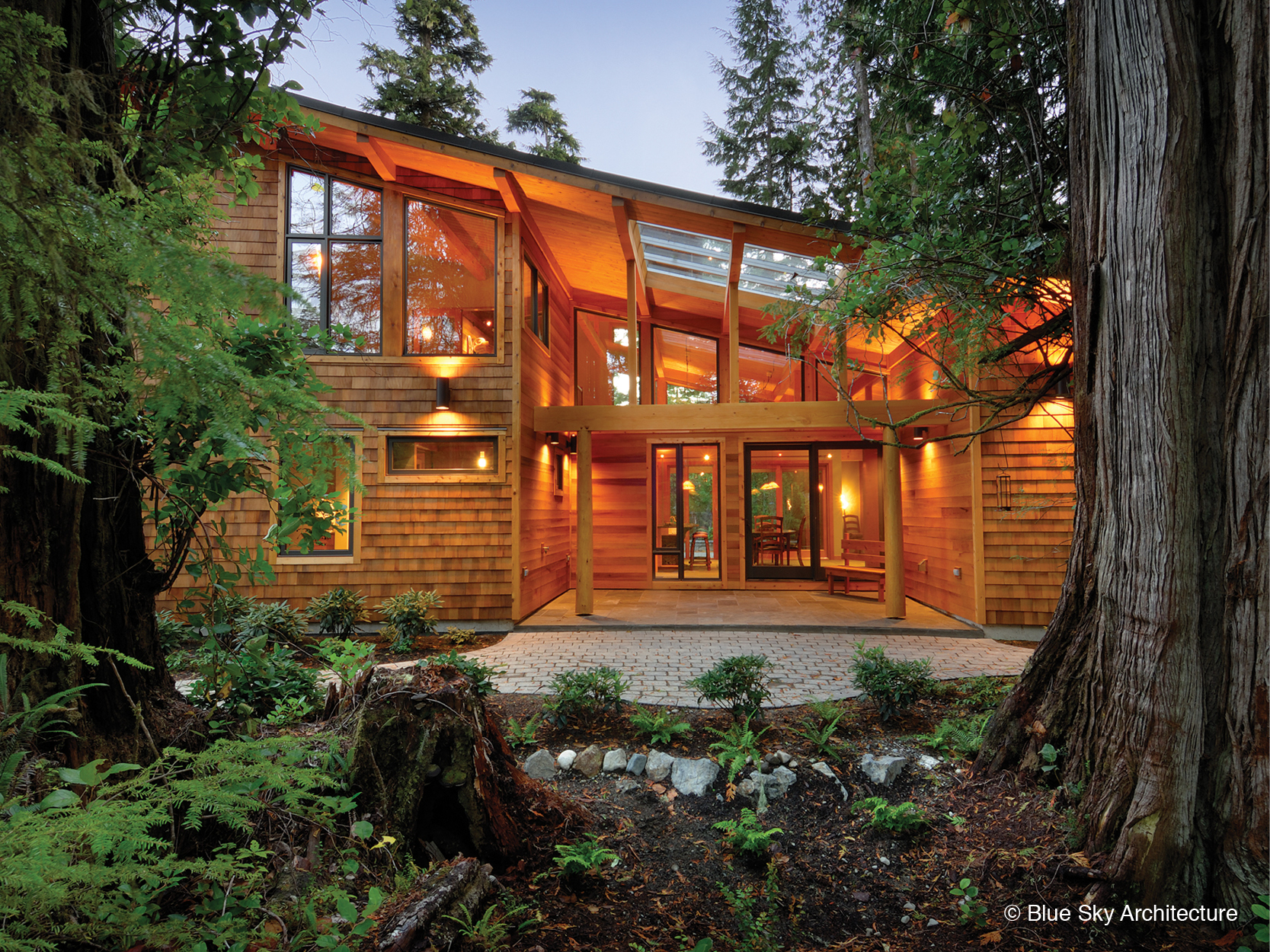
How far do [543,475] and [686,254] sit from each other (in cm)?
369

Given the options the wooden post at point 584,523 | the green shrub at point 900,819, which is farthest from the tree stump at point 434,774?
the wooden post at point 584,523

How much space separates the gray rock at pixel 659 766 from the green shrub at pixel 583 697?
0.56 m

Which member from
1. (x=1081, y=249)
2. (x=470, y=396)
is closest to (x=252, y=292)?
(x=1081, y=249)

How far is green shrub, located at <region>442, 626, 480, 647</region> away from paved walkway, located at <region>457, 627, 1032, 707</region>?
8.6 inches

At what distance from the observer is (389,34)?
2691mm

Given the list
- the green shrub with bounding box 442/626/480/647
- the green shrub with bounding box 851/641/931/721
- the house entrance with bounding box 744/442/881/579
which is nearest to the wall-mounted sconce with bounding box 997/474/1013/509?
the house entrance with bounding box 744/442/881/579

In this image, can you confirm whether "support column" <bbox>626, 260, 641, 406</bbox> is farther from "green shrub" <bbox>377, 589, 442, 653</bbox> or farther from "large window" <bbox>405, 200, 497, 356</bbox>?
"green shrub" <bbox>377, 589, 442, 653</bbox>

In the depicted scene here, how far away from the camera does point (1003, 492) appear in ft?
23.2

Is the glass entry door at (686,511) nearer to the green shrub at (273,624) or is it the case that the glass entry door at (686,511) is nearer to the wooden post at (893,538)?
the wooden post at (893,538)

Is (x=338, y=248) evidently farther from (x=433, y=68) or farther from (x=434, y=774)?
(x=433, y=68)

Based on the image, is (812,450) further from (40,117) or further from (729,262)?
(40,117)

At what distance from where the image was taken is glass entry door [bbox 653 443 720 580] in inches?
433

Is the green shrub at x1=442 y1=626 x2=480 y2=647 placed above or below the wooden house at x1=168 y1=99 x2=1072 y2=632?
below

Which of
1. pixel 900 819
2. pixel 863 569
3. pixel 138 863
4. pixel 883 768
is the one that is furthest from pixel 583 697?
pixel 863 569
